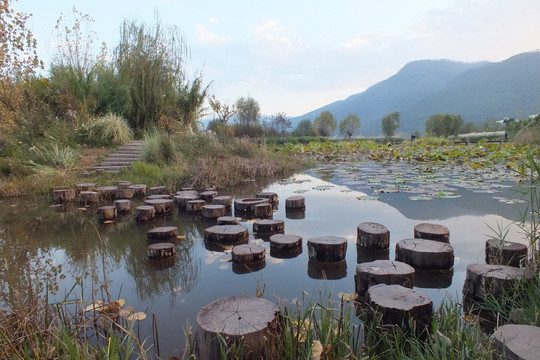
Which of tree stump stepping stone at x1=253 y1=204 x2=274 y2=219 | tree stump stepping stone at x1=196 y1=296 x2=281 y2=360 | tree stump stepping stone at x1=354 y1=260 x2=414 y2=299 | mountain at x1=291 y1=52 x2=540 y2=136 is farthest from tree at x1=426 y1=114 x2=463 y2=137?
mountain at x1=291 y1=52 x2=540 y2=136

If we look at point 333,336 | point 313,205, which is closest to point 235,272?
point 333,336

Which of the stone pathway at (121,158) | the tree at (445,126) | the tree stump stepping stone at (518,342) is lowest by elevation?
the tree stump stepping stone at (518,342)

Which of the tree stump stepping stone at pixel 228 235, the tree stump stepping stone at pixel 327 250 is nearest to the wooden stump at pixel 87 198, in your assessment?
the tree stump stepping stone at pixel 228 235

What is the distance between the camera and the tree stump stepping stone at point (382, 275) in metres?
2.21

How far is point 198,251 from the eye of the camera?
137 inches

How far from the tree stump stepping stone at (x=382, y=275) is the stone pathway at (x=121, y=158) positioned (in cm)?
811

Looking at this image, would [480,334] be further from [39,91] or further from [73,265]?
[39,91]

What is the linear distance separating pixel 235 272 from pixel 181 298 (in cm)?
57

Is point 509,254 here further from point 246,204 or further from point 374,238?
point 246,204

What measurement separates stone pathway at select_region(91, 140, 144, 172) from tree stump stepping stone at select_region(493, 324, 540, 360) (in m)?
9.05

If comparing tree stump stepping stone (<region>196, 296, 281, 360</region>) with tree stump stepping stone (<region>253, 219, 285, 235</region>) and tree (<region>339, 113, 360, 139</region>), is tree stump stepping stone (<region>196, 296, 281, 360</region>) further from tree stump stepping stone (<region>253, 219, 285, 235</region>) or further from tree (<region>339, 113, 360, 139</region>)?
tree (<region>339, 113, 360, 139</region>)

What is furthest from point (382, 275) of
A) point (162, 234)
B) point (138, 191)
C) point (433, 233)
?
point (138, 191)

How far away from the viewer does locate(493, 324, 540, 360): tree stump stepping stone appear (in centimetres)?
128

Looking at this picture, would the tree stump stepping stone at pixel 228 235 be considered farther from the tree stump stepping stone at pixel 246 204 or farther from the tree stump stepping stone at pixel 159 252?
the tree stump stepping stone at pixel 246 204
